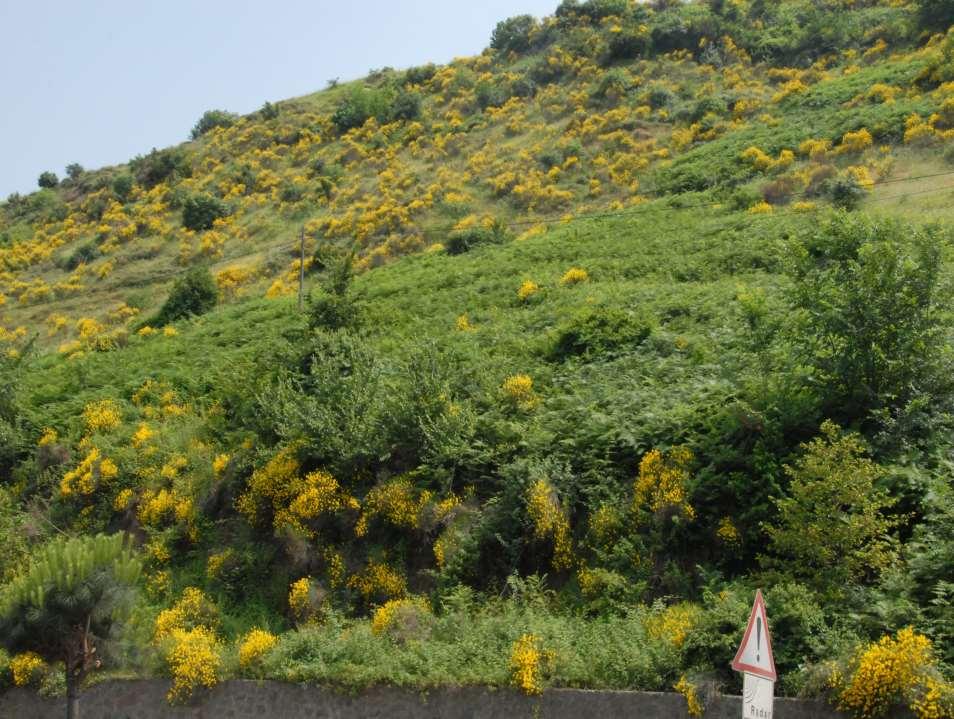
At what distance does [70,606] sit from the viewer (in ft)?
44.0

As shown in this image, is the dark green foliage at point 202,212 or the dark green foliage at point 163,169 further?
the dark green foliage at point 163,169

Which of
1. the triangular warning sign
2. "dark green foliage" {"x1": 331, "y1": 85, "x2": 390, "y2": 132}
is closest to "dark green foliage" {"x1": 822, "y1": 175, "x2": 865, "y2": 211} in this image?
the triangular warning sign

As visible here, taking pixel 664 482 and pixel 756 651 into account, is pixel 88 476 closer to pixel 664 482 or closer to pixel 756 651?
pixel 664 482

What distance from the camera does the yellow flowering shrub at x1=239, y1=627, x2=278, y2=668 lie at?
1333 centimetres

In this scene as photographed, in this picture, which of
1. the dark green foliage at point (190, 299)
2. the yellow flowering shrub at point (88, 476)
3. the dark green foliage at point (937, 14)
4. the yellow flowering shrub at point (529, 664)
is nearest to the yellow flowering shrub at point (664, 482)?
the yellow flowering shrub at point (529, 664)

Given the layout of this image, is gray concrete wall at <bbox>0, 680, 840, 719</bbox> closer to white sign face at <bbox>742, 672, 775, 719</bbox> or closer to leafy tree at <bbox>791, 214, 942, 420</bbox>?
white sign face at <bbox>742, 672, 775, 719</bbox>

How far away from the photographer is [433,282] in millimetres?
30156

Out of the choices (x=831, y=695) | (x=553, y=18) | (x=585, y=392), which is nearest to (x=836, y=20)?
(x=553, y=18)

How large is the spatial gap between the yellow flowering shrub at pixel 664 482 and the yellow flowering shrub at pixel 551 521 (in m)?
1.13

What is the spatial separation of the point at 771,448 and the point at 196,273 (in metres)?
28.4

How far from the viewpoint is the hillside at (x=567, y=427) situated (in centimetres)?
1132

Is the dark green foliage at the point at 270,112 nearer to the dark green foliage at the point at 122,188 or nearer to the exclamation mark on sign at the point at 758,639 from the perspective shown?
the dark green foliage at the point at 122,188

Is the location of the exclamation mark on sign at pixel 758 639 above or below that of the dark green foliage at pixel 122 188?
below

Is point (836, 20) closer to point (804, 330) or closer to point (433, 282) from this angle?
point (433, 282)
